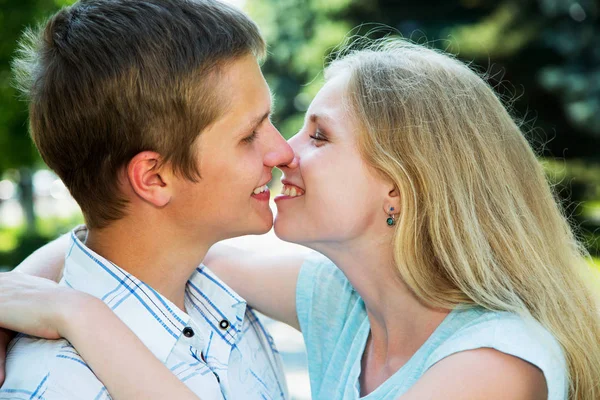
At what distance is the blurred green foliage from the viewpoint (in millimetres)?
12516

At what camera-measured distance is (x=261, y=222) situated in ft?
8.32

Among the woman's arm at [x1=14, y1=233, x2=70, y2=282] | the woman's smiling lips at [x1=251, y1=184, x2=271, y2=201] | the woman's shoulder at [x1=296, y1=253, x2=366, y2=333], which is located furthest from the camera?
the woman's shoulder at [x1=296, y1=253, x2=366, y2=333]

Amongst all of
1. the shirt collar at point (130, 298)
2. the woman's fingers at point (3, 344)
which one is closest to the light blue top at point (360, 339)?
the shirt collar at point (130, 298)

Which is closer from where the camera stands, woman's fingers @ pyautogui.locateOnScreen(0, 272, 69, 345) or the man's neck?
woman's fingers @ pyautogui.locateOnScreen(0, 272, 69, 345)

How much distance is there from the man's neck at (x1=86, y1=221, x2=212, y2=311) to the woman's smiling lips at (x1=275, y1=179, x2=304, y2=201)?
1.89 feet

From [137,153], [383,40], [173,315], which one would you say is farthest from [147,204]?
[383,40]

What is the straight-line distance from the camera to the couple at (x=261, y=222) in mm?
2207

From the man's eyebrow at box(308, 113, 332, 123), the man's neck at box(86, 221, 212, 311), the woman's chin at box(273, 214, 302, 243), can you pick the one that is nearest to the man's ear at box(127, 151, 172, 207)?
the man's neck at box(86, 221, 212, 311)

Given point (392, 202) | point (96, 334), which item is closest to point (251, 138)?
point (392, 202)

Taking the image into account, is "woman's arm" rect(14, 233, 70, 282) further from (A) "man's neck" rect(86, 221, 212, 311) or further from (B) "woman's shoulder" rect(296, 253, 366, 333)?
(B) "woman's shoulder" rect(296, 253, 366, 333)

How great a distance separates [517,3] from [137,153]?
1259cm

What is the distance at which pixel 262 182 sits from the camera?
2.51 m

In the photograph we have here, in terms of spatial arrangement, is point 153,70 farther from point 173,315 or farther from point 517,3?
point 517,3

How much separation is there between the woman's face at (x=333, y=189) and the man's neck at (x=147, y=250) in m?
0.53
